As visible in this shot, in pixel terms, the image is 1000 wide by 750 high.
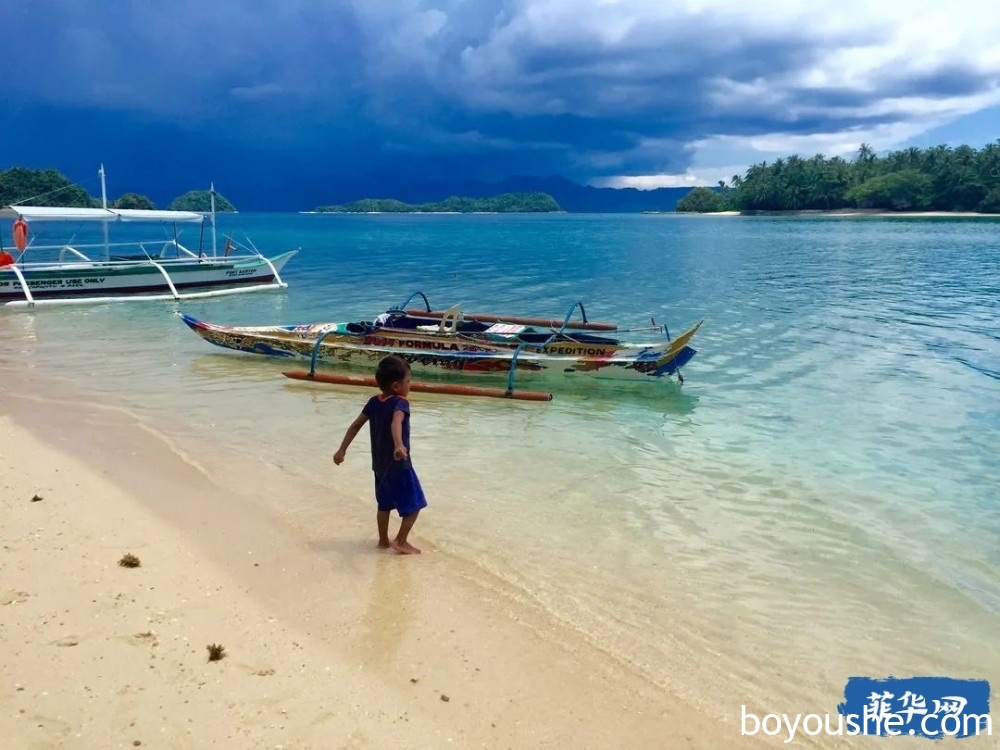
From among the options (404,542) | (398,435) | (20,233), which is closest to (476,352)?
(404,542)

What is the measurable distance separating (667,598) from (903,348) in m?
14.1

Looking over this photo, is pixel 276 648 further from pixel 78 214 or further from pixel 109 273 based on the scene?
pixel 78 214

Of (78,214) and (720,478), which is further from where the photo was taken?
(78,214)

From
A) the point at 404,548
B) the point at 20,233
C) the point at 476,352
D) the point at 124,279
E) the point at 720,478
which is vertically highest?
the point at 20,233

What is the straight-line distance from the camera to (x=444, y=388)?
12.1 metres

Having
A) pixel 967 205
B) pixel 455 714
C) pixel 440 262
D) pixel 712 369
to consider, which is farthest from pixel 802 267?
pixel 967 205

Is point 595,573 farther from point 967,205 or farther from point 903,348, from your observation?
point 967,205

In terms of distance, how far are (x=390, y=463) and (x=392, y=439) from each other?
0.23m

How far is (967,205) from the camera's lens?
12769 centimetres

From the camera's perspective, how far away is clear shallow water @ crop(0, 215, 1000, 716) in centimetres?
516

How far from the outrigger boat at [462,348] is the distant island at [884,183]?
138729 mm

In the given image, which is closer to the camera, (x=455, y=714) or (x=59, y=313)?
(x=455, y=714)

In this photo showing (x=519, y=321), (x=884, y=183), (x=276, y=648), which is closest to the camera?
(x=276, y=648)

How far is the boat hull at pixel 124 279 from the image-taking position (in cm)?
2402
